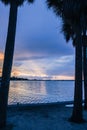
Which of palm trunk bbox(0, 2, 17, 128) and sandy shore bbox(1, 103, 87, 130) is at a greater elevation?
palm trunk bbox(0, 2, 17, 128)

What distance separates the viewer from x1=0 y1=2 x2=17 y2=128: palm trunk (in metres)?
11.0

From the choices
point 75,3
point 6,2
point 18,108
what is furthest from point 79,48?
point 18,108

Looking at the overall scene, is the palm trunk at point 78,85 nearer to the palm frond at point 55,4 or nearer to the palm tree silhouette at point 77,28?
the palm tree silhouette at point 77,28

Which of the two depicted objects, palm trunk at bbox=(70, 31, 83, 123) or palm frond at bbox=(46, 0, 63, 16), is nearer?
palm trunk at bbox=(70, 31, 83, 123)

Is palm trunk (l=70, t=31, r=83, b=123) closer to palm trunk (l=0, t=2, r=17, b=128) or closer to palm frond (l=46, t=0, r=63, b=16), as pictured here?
palm frond (l=46, t=0, r=63, b=16)

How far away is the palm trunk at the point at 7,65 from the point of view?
432 inches

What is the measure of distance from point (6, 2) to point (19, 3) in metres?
0.57

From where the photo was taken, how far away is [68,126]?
11648mm

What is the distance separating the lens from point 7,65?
10992mm

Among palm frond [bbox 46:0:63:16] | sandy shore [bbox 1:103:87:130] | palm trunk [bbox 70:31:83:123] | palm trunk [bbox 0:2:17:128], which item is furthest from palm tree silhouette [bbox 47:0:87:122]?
palm trunk [bbox 0:2:17:128]

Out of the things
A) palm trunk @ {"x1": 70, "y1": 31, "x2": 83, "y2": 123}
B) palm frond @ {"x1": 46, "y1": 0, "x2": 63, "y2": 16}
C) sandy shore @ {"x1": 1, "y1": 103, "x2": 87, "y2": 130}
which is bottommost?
sandy shore @ {"x1": 1, "y1": 103, "x2": 87, "y2": 130}

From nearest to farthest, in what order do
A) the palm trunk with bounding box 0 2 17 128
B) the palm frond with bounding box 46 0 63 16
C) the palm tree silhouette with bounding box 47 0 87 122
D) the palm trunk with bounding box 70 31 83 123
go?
the palm trunk with bounding box 0 2 17 128 → the palm tree silhouette with bounding box 47 0 87 122 → the palm trunk with bounding box 70 31 83 123 → the palm frond with bounding box 46 0 63 16

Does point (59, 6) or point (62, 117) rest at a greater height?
point (59, 6)

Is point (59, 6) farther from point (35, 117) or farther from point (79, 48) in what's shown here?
point (35, 117)
